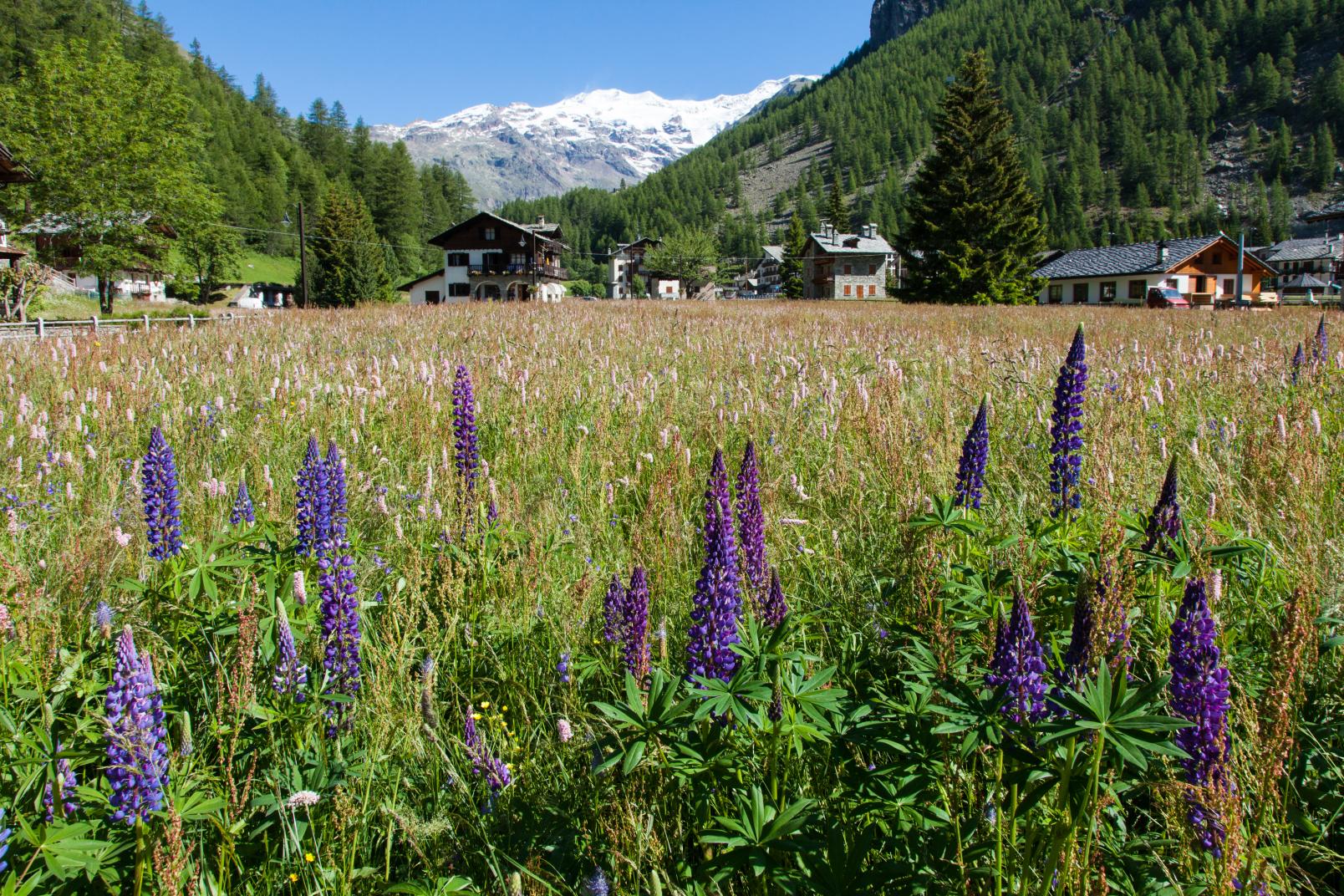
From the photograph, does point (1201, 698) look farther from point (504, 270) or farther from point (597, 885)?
point (504, 270)

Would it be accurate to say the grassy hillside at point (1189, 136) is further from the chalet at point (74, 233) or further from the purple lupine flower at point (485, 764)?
the purple lupine flower at point (485, 764)

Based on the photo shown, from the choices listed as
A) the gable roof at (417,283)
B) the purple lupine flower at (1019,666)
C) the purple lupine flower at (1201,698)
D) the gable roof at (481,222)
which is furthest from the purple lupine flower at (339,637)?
the gable roof at (417,283)

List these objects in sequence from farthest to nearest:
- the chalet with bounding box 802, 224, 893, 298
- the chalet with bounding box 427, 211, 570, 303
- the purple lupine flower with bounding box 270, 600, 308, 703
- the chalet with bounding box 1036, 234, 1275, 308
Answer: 1. the chalet with bounding box 802, 224, 893, 298
2. the chalet with bounding box 427, 211, 570, 303
3. the chalet with bounding box 1036, 234, 1275, 308
4. the purple lupine flower with bounding box 270, 600, 308, 703

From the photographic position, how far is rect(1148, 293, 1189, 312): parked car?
50.5m

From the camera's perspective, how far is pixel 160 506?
283 centimetres

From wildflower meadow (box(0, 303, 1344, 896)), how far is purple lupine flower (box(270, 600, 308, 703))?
15mm

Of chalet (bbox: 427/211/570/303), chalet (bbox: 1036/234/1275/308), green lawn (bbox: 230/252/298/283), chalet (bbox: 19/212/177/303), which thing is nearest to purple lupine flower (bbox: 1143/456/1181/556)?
chalet (bbox: 19/212/177/303)

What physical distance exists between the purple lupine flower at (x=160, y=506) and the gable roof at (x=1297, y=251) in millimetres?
142989

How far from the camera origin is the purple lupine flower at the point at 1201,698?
4.95 ft

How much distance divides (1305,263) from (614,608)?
149792 mm

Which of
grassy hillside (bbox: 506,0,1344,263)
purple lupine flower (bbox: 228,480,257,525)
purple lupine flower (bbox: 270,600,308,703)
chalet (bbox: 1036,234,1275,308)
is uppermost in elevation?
grassy hillside (bbox: 506,0,1344,263)

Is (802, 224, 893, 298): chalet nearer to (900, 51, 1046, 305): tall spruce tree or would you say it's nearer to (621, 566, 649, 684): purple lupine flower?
(900, 51, 1046, 305): tall spruce tree

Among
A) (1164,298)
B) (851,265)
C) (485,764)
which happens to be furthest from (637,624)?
(851,265)

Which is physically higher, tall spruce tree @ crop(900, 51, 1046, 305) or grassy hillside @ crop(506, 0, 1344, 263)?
grassy hillside @ crop(506, 0, 1344, 263)
